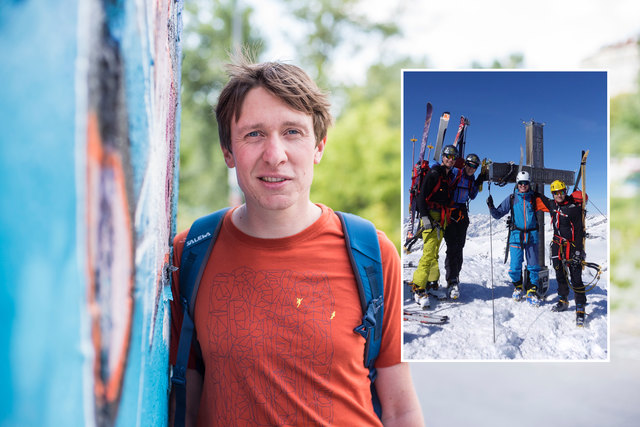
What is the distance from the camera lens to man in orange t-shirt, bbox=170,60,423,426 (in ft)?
6.19

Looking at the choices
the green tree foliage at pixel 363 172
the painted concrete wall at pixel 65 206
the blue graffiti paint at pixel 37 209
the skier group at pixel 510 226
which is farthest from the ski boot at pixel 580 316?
the green tree foliage at pixel 363 172

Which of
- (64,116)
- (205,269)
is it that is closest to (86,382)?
(64,116)

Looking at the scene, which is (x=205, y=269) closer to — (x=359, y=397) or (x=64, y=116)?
(x=359, y=397)

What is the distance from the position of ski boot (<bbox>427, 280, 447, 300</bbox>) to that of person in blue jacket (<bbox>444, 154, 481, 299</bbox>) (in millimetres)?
25

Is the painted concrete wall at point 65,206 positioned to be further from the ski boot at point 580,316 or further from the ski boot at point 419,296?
the ski boot at point 580,316

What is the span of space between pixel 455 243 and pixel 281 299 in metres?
0.73

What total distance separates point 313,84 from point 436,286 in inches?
33.7

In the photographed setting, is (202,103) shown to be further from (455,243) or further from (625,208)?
(455,243)

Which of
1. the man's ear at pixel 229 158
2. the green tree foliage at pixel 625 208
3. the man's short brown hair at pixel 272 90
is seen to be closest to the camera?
the man's short brown hair at pixel 272 90

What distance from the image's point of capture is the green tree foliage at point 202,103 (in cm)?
2359

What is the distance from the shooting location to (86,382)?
1.00 meters

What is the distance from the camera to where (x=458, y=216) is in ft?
7.43

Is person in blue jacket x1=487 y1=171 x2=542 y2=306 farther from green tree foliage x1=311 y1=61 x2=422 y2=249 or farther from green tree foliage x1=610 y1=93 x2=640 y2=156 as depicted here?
green tree foliage x1=311 y1=61 x2=422 y2=249

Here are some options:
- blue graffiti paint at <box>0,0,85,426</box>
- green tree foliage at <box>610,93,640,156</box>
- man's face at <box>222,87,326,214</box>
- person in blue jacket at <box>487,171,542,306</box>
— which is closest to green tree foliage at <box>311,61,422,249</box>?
green tree foliage at <box>610,93,640,156</box>
